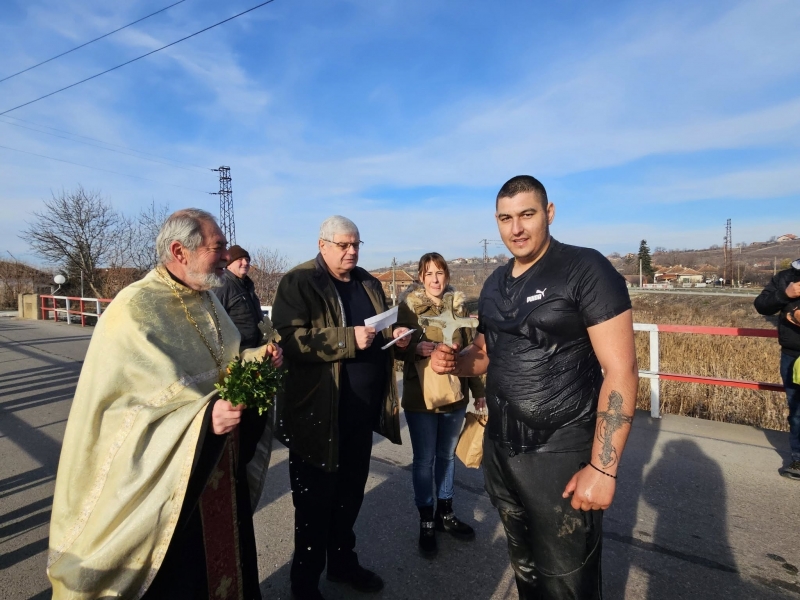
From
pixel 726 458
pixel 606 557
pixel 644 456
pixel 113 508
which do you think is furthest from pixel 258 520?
pixel 726 458

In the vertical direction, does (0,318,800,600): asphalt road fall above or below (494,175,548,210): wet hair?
below

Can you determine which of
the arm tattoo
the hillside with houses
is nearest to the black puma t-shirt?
the arm tattoo

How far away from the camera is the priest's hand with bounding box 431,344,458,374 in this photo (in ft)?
8.67

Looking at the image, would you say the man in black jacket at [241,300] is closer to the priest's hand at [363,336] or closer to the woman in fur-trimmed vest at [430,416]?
the woman in fur-trimmed vest at [430,416]

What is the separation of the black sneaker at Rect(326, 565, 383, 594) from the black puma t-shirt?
4.79 feet

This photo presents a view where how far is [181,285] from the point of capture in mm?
2352

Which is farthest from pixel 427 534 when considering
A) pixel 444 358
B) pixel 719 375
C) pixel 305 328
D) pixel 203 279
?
pixel 719 375

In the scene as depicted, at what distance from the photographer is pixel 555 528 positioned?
2.09m

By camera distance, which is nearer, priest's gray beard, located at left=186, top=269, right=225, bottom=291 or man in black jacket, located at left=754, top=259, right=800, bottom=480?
priest's gray beard, located at left=186, top=269, right=225, bottom=291

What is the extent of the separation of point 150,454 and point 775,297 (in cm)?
515

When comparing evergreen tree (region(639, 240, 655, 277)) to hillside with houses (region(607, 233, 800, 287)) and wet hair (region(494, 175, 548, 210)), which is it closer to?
hillside with houses (region(607, 233, 800, 287))

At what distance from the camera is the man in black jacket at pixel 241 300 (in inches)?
194

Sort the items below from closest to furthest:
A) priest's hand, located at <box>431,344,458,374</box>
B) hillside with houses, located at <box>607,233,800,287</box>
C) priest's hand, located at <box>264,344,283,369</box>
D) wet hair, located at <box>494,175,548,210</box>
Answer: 1. wet hair, located at <box>494,175,548,210</box>
2. priest's hand, located at <box>264,344,283,369</box>
3. priest's hand, located at <box>431,344,458,374</box>
4. hillside with houses, located at <box>607,233,800,287</box>

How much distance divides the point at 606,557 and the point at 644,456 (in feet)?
6.35
